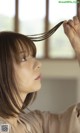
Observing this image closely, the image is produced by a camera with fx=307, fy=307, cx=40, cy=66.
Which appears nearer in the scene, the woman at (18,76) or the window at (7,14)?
the woman at (18,76)

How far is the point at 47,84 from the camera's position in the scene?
50.8 inches

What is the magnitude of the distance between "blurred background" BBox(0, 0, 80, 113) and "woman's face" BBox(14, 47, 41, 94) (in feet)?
1.43

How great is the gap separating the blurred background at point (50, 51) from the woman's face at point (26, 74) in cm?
43

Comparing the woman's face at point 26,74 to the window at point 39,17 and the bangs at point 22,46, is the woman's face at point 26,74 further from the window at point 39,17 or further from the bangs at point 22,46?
the window at point 39,17

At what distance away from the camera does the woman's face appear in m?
0.82

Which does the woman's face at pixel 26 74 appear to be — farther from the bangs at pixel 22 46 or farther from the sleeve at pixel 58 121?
the sleeve at pixel 58 121

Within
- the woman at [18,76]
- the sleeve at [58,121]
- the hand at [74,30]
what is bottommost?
the sleeve at [58,121]

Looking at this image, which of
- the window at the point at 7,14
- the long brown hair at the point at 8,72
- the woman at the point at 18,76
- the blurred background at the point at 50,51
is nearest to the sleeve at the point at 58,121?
the woman at the point at 18,76

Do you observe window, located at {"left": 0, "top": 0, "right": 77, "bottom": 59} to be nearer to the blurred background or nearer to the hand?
the blurred background

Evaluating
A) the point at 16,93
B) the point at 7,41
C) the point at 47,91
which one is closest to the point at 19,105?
the point at 16,93

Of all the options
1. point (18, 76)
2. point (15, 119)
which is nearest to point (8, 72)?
point (18, 76)

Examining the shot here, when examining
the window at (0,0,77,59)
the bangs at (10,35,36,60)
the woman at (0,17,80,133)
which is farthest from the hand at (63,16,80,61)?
the window at (0,0,77,59)

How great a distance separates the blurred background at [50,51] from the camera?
128cm

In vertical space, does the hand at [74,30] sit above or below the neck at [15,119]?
above
